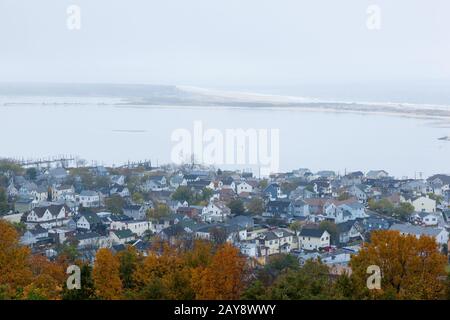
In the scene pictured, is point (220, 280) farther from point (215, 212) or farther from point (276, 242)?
point (215, 212)

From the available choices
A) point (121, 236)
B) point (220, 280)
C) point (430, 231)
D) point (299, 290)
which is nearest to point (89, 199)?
point (121, 236)

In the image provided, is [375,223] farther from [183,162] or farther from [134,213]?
[183,162]

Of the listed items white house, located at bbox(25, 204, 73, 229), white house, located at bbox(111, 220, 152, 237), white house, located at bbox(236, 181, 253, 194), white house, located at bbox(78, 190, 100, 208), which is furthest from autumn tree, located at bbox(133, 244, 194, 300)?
white house, located at bbox(236, 181, 253, 194)

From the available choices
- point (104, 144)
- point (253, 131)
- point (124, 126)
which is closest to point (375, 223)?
point (253, 131)

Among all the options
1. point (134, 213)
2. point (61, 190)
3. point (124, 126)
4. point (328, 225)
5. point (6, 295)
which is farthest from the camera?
point (124, 126)

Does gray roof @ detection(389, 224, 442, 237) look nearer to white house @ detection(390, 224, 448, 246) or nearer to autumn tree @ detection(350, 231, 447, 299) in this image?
white house @ detection(390, 224, 448, 246)

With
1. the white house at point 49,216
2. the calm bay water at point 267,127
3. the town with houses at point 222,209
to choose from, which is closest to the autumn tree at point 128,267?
the town with houses at point 222,209
